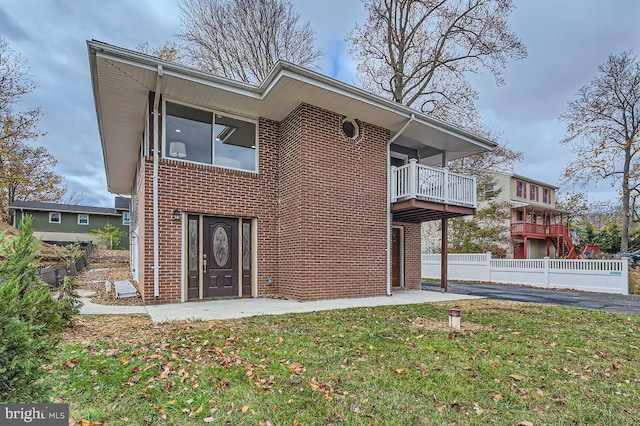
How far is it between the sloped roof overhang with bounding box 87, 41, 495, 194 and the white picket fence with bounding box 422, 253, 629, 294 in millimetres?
6600

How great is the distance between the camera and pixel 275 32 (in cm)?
1675

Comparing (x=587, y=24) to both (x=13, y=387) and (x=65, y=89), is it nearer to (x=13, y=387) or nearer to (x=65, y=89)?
(x=13, y=387)

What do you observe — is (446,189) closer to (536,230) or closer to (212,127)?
(212,127)

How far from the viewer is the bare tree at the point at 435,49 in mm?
14672

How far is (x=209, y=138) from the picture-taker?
8328 mm

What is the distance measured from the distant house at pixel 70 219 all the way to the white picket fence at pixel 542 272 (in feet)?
84.2

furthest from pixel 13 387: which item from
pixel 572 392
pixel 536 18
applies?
pixel 536 18

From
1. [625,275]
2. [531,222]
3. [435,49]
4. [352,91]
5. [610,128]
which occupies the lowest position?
[625,275]

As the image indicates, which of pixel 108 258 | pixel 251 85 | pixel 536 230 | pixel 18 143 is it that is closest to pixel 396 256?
pixel 251 85

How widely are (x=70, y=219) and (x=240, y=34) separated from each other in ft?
80.5

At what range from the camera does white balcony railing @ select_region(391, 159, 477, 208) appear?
9383mm

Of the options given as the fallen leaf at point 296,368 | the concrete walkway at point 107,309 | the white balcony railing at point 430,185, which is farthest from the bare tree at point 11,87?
the fallen leaf at point 296,368

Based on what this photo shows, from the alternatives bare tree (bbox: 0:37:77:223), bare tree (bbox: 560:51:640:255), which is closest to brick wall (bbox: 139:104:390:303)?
bare tree (bbox: 0:37:77:223)

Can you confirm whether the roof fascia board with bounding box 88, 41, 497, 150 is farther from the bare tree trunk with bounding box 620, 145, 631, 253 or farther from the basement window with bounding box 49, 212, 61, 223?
the basement window with bounding box 49, 212, 61, 223
